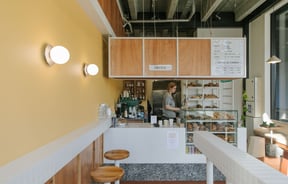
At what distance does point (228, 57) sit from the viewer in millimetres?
4480

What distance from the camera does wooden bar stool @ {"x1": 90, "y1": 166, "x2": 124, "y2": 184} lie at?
2.65 meters

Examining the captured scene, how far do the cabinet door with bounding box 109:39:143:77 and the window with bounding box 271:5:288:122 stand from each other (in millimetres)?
3632

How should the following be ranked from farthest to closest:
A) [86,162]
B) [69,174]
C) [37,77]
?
[86,162] < [69,174] < [37,77]

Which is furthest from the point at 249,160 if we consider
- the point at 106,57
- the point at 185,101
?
the point at 185,101

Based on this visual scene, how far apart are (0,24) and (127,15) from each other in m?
6.14

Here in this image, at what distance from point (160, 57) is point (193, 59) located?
0.57m

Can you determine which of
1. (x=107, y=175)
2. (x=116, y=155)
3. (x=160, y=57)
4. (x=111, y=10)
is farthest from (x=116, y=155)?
(x=111, y=10)

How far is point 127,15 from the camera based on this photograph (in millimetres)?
7230

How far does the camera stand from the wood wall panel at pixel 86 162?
9.93ft

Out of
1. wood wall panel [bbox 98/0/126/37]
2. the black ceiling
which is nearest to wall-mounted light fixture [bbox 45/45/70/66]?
wood wall panel [bbox 98/0/126/37]

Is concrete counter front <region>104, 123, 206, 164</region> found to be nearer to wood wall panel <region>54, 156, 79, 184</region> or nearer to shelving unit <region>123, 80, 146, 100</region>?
wood wall panel <region>54, 156, 79, 184</region>

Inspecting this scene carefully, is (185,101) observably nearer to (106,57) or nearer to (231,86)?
(231,86)

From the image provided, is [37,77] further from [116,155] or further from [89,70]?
[116,155]

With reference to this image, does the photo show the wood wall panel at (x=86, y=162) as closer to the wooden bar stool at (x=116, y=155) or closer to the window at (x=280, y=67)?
the wooden bar stool at (x=116, y=155)
